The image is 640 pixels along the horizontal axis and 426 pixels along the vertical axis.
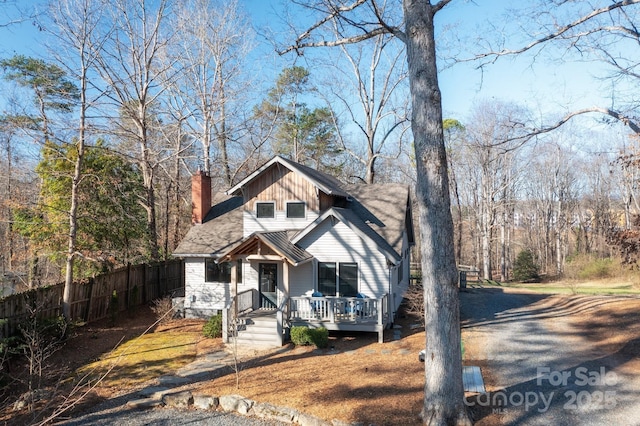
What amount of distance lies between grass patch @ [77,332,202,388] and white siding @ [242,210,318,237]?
4802mm

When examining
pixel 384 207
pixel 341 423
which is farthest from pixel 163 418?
pixel 384 207

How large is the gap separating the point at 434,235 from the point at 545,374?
214 inches

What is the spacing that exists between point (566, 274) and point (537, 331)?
60.2 feet

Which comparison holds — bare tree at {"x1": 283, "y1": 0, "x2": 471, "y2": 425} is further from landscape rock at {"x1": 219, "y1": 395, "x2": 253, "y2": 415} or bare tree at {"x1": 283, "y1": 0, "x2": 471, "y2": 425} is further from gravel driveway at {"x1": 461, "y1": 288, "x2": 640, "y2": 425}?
landscape rock at {"x1": 219, "y1": 395, "x2": 253, "y2": 415}

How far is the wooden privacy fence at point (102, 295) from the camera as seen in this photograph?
41.3ft

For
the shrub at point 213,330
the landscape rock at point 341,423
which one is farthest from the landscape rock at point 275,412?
the shrub at point 213,330

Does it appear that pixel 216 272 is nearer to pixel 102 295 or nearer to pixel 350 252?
pixel 102 295

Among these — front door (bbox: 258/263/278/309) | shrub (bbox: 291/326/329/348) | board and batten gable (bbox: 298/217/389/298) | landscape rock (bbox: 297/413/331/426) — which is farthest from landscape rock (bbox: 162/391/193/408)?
board and batten gable (bbox: 298/217/389/298)

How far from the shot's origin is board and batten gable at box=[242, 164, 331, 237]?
1662cm

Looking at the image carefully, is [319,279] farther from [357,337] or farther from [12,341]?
[12,341]

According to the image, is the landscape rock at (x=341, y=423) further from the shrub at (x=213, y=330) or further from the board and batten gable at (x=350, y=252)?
the shrub at (x=213, y=330)

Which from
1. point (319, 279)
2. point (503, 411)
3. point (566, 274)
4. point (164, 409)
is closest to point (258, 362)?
point (164, 409)

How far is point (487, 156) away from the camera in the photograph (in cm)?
3158

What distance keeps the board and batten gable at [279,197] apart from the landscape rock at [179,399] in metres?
8.53
